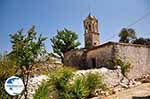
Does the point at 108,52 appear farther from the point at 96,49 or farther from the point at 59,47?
the point at 59,47

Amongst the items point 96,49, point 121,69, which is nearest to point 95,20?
point 96,49

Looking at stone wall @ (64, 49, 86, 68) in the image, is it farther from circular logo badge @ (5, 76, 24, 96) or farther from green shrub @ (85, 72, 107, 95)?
circular logo badge @ (5, 76, 24, 96)

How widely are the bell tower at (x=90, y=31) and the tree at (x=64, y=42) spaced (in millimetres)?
Result: 1804

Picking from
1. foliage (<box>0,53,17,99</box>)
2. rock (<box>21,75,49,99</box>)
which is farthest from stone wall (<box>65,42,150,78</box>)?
foliage (<box>0,53,17,99</box>)

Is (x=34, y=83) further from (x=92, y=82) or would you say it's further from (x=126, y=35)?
(x=126, y=35)

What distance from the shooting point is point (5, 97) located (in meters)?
18.0

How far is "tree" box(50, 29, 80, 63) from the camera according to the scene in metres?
40.2

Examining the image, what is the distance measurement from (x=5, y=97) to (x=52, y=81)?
11.9 ft

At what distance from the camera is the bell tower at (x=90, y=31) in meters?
39.5

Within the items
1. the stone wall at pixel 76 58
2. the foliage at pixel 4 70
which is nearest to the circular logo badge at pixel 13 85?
the foliage at pixel 4 70

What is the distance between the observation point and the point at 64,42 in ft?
133

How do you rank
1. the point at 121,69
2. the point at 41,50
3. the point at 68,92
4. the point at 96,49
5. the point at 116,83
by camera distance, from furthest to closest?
the point at 96,49
the point at 121,69
the point at 116,83
the point at 41,50
the point at 68,92

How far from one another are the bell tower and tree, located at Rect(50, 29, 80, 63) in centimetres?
180

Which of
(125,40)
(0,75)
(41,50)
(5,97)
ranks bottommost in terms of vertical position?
(5,97)
